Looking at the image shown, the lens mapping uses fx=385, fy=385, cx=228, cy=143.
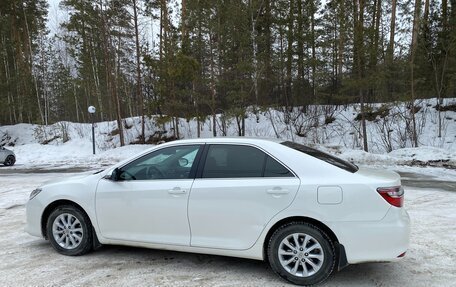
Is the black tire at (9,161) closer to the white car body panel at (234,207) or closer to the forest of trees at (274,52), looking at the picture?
the forest of trees at (274,52)

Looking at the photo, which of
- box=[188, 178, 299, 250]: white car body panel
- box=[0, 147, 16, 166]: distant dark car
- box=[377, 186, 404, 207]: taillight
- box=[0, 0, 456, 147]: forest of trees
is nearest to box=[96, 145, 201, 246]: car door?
box=[188, 178, 299, 250]: white car body panel

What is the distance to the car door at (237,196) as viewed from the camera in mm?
3953

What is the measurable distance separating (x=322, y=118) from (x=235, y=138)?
63.3 ft

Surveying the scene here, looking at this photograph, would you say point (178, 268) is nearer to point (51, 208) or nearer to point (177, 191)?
point (177, 191)

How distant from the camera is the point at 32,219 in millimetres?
5059

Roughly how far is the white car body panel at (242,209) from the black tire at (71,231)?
136 millimetres

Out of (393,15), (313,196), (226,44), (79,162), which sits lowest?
(79,162)

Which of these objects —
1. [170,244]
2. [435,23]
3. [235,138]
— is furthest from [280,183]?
[435,23]

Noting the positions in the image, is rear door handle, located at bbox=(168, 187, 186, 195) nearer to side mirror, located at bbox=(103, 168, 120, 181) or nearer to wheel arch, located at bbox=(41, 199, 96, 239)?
side mirror, located at bbox=(103, 168, 120, 181)

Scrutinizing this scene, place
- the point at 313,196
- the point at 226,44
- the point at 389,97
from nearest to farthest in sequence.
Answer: the point at 313,196 → the point at 389,97 → the point at 226,44

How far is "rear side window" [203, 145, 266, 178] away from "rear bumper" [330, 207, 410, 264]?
3.42 feet

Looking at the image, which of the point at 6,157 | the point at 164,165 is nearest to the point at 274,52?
the point at 6,157

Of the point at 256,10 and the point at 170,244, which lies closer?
the point at 170,244

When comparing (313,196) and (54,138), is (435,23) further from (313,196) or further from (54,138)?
(54,138)
